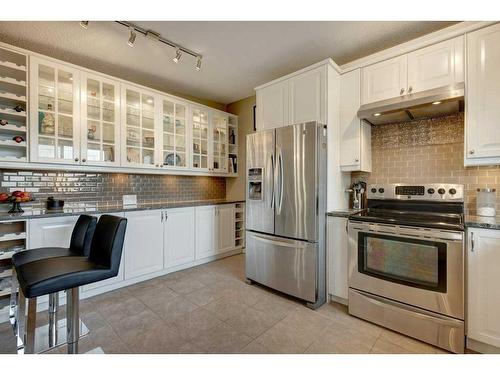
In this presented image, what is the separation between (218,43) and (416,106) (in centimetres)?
193

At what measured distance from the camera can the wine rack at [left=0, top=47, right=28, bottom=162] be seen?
225 cm

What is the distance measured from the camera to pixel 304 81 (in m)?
2.48

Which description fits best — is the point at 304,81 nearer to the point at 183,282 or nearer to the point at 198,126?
the point at 198,126

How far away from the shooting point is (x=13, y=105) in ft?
8.16

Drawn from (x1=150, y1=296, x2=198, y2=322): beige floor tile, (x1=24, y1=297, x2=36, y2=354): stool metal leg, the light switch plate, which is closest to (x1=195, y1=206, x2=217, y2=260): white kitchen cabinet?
the light switch plate

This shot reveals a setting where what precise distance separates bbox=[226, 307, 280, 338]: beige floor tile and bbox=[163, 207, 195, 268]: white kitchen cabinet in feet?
4.21

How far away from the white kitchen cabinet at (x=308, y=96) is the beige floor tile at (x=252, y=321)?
1872mm

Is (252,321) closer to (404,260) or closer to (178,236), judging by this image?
(404,260)

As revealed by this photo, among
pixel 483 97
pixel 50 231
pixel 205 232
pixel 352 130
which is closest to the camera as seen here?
pixel 483 97

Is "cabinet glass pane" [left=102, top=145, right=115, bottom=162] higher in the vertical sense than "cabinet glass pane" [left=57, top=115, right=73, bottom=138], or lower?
lower

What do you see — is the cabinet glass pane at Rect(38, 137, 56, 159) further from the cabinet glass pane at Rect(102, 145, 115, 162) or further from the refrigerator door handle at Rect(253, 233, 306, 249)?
the refrigerator door handle at Rect(253, 233, 306, 249)

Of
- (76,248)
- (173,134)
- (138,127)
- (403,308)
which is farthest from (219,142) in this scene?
(403,308)
